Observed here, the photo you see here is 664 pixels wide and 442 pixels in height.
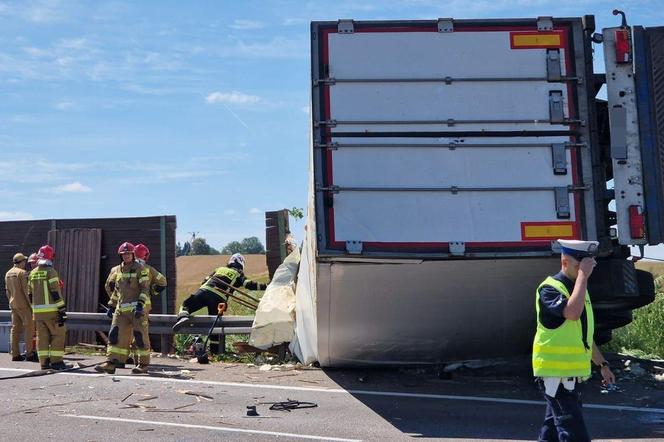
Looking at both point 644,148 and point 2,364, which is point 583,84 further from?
point 2,364

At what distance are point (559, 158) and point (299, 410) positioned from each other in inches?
139

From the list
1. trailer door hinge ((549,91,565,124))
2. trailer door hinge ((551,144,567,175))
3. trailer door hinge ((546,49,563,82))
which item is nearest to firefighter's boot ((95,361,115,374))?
trailer door hinge ((551,144,567,175))

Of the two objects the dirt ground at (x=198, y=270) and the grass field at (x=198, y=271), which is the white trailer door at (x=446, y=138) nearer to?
the grass field at (x=198, y=271)

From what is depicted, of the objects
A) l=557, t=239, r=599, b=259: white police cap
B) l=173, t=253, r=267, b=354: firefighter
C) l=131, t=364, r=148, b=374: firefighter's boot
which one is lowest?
l=131, t=364, r=148, b=374: firefighter's boot

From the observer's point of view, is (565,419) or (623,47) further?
(623,47)

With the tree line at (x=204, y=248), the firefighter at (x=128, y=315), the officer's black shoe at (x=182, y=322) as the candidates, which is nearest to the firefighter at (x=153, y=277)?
the firefighter at (x=128, y=315)

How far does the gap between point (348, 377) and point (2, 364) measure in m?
5.51

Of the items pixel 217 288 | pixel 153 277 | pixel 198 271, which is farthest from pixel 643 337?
pixel 198 271

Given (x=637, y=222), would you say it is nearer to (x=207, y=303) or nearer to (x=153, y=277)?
→ (x=153, y=277)

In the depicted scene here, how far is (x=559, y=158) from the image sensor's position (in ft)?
23.8

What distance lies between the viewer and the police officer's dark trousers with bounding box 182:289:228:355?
12.4 metres

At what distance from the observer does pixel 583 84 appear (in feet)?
24.1

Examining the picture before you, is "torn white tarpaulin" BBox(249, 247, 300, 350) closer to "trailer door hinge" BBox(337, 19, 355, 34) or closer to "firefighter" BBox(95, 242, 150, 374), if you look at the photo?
"firefighter" BBox(95, 242, 150, 374)

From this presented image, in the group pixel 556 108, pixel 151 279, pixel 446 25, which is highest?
pixel 446 25
